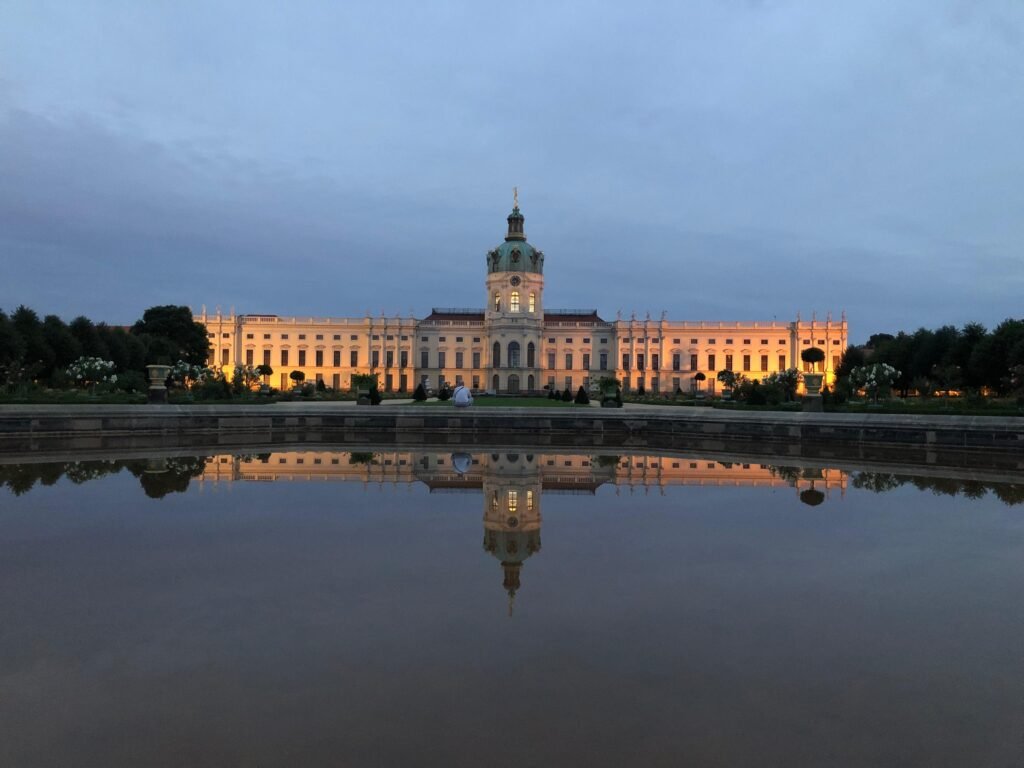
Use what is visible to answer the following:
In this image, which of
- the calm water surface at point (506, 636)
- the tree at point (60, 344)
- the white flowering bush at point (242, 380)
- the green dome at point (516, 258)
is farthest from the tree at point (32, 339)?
the green dome at point (516, 258)

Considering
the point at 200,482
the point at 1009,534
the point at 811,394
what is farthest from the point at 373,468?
the point at 811,394

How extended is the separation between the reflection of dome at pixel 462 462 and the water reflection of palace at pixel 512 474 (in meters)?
0.02

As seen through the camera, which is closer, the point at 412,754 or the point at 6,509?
the point at 412,754

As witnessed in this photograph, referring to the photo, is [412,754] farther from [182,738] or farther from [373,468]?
[373,468]

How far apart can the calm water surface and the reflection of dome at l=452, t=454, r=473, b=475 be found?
4.67 m

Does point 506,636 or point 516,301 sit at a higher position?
point 516,301

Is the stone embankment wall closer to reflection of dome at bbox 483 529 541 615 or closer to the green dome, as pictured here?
reflection of dome at bbox 483 529 541 615

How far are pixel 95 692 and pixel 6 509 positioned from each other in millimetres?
6592

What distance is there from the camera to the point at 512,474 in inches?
548

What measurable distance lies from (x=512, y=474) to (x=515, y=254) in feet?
181

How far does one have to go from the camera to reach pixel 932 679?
178 inches

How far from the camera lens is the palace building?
6975 cm

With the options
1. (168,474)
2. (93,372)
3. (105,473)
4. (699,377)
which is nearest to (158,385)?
(93,372)

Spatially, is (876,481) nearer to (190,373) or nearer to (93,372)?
(93,372)
